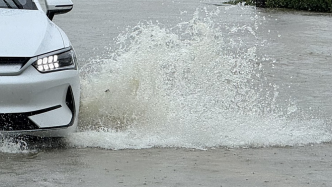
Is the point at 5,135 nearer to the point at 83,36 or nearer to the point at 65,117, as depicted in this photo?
the point at 65,117

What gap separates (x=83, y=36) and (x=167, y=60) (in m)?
6.58

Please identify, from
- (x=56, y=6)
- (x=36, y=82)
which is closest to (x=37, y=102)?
(x=36, y=82)

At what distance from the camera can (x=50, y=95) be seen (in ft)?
19.9

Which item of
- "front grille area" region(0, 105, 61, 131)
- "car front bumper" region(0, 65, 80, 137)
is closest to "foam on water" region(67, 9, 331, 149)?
"car front bumper" region(0, 65, 80, 137)

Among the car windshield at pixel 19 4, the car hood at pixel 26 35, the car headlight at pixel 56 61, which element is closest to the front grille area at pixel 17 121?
the car headlight at pixel 56 61

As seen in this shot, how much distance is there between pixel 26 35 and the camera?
6246mm

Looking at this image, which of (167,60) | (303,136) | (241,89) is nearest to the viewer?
(303,136)

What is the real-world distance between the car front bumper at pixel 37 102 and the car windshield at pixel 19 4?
4.18 feet

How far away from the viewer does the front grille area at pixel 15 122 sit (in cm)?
600

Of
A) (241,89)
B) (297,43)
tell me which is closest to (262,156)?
(241,89)

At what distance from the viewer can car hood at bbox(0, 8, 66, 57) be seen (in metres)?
6.04

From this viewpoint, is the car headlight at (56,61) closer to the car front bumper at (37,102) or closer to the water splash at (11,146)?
the car front bumper at (37,102)

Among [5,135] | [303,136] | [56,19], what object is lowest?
[56,19]

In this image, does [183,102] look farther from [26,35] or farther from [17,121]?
[17,121]
